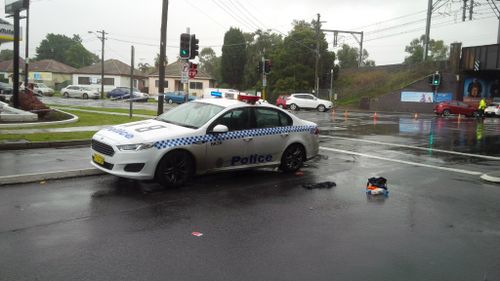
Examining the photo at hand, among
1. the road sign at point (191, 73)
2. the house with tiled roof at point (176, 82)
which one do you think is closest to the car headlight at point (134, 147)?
Answer: the road sign at point (191, 73)

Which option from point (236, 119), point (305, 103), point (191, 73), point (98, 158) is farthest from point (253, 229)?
point (305, 103)

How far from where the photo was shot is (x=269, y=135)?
365 inches

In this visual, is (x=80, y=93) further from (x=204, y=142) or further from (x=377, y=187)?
(x=377, y=187)

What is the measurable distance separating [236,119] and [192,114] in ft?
2.77

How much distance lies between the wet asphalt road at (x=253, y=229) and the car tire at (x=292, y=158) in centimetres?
25

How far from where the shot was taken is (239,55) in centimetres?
7250

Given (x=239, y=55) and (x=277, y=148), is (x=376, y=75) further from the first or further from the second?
(x=277, y=148)

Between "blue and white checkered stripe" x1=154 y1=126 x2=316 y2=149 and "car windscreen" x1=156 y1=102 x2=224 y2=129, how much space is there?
0.33 meters

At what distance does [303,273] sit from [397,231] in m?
2.00

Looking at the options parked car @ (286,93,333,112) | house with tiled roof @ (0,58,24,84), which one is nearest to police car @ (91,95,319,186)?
parked car @ (286,93,333,112)

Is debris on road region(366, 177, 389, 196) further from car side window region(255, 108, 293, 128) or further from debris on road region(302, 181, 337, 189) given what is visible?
car side window region(255, 108, 293, 128)

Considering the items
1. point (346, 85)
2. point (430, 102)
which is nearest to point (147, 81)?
point (346, 85)

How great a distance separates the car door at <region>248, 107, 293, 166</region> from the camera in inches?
357

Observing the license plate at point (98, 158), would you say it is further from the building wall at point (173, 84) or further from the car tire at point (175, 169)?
the building wall at point (173, 84)
